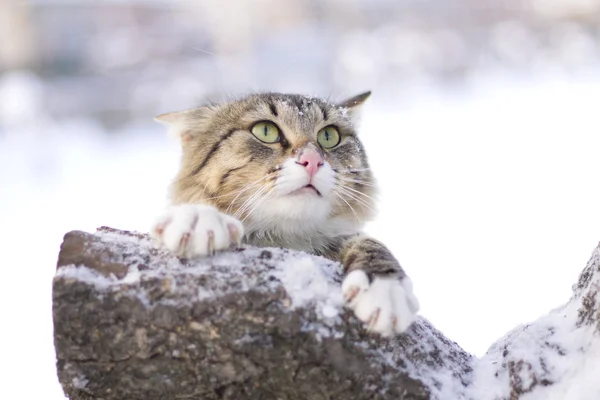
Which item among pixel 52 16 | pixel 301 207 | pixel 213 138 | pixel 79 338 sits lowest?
pixel 79 338

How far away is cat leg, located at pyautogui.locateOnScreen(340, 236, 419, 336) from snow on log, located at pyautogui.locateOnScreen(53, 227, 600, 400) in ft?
0.08

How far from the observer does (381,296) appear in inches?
48.9

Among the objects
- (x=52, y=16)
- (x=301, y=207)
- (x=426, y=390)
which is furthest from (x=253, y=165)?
(x=52, y=16)

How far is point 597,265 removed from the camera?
1.36 m

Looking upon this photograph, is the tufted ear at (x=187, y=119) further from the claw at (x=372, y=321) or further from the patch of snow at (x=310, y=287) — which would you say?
the claw at (x=372, y=321)

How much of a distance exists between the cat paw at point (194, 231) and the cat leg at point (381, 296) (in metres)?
0.25

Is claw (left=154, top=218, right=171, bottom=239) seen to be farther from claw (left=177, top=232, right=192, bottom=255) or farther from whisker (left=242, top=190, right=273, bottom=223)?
whisker (left=242, top=190, right=273, bottom=223)

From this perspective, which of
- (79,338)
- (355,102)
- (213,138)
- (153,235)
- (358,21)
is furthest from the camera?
(358,21)

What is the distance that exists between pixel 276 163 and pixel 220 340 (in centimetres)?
66

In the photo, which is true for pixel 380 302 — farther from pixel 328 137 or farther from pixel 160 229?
pixel 328 137

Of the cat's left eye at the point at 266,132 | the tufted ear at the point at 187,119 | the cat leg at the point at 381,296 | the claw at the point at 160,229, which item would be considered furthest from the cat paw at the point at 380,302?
the tufted ear at the point at 187,119

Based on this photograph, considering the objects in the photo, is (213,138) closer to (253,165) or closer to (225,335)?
(253,165)

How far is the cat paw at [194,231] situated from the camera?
1.26 m

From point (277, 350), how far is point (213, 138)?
0.94m
